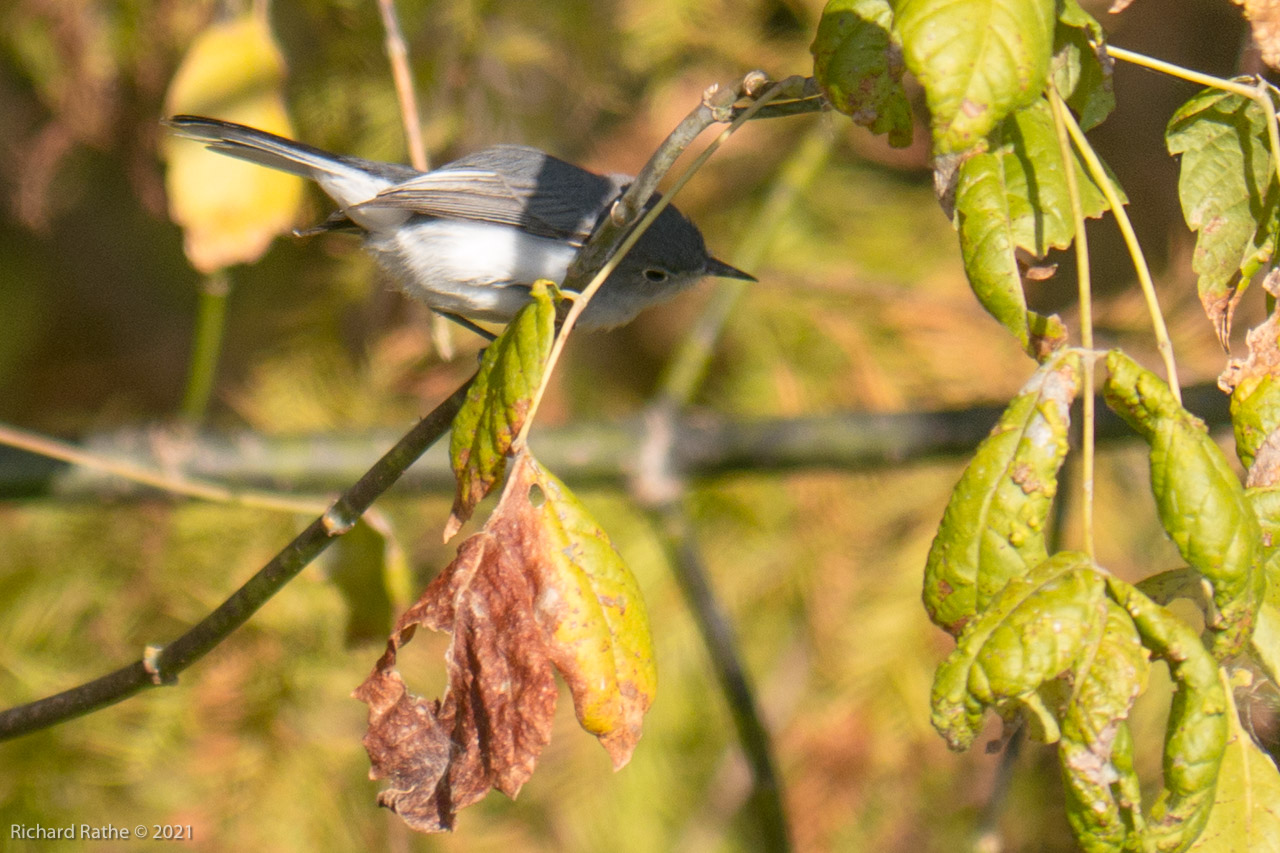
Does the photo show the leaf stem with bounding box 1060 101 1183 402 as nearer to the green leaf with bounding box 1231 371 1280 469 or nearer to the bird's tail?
the green leaf with bounding box 1231 371 1280 469

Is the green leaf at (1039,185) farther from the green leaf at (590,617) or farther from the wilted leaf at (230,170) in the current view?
the wilted leaf at (230,170)

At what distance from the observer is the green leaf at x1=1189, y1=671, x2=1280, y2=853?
2.98ft

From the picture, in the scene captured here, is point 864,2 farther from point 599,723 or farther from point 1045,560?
point 599,723

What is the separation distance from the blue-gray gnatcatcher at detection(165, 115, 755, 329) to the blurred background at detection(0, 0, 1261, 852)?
1.78ft

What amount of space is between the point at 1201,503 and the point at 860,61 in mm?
415

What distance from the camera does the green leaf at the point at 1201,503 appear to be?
763 millimetres

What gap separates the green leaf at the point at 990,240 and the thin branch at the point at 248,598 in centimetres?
49

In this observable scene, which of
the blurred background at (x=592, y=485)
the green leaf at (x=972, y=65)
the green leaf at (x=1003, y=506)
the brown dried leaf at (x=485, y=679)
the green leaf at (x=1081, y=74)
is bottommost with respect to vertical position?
the blurred background at (x=592, y=485)

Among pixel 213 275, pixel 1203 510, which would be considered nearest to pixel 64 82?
pixel 213 275

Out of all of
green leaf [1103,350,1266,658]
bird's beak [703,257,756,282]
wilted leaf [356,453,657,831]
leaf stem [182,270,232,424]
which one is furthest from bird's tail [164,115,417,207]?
green leaf [1103,350,1266,658]

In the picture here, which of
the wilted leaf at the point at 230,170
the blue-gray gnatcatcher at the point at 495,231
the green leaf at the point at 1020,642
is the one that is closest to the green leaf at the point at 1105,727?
the green leaf at the point at 1020,642

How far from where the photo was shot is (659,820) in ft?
10.4

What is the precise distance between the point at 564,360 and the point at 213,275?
1.52m

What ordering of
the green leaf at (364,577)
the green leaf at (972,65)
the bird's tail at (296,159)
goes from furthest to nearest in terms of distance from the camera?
the bird's tail at (296,159), the green leaf at (364,577), the green leaf at (972,65)
